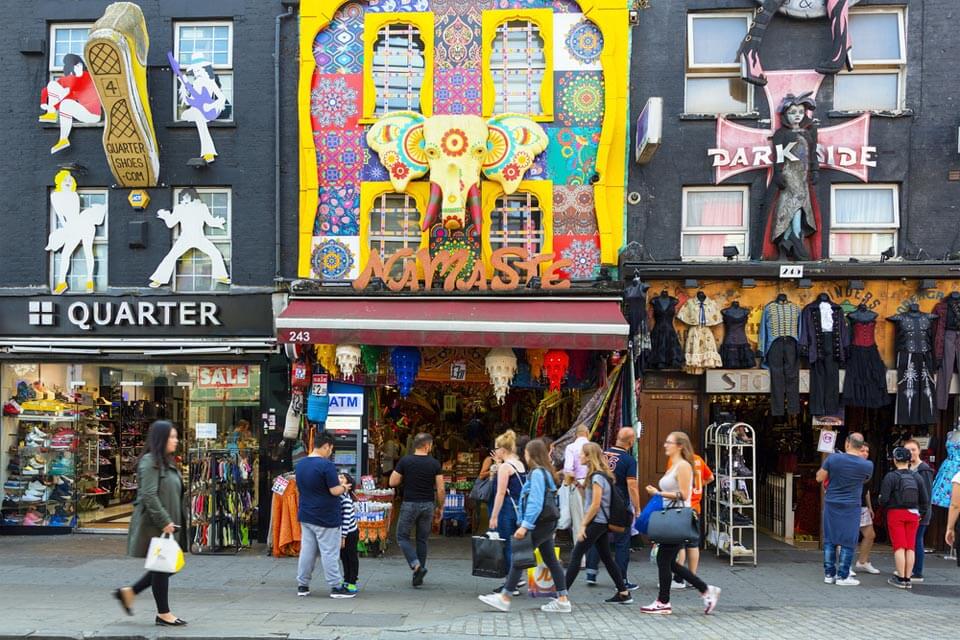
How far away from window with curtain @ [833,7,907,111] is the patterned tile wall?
150 inches

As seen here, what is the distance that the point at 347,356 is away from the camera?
11625 millimetres

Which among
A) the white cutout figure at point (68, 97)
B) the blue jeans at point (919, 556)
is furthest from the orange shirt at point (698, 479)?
the white cutout figure at point (68, 97)

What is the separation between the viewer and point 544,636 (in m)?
7.37

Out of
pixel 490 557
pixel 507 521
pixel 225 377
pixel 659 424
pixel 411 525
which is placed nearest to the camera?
pixel 490 557

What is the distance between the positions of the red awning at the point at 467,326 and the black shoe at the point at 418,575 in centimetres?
307

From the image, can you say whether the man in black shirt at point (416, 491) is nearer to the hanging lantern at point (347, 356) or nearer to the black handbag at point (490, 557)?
the black handbag at point (490, 557)

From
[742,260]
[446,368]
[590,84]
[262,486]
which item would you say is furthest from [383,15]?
[262,486]

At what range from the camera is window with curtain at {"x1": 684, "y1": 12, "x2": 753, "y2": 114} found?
12766mm

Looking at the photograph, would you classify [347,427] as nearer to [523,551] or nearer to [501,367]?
[501,367]

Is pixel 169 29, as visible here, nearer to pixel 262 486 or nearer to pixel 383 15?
pixel 383 15

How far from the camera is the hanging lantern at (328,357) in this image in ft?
39.0

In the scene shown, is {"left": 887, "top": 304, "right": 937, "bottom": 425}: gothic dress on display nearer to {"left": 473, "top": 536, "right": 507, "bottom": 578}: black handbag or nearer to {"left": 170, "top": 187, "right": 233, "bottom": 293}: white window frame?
{"left": 473, "top": 536, "right": 507, "bottom": 578}: black handbag

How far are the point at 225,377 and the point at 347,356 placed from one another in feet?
8.43

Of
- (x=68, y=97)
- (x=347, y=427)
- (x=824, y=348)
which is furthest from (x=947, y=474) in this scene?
A: (x=68, y=97)
